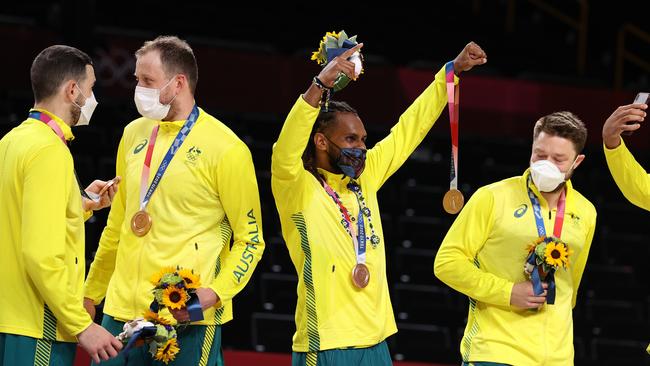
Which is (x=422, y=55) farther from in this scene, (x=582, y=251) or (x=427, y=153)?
(x=582, y=251)

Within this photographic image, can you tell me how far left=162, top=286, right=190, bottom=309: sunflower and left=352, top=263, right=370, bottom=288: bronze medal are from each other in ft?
2.63

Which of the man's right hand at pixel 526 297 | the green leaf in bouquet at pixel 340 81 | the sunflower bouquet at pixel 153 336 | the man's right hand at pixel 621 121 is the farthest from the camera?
the man's right hand at pixel 621 121

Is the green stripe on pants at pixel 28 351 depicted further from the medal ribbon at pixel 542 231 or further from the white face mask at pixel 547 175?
the white face mask at pixel 547 175

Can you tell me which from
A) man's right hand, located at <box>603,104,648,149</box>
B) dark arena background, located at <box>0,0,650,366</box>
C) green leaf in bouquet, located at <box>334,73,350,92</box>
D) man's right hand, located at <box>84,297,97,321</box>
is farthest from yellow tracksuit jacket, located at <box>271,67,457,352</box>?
dark arena background, located at <box>0,0,650,366</box>

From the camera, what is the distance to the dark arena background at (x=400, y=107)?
30.9ft

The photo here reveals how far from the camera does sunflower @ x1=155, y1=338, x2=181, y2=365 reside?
4.59 meters

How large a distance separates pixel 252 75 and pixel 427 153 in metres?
2.09

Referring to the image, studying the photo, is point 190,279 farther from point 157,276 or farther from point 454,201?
point 454,201

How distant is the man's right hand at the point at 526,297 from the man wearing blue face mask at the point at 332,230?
54cm

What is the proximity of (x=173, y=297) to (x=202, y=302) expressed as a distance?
0.44 ft

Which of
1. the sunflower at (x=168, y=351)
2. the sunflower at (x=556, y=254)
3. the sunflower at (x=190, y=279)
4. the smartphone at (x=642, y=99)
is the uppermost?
the smartphone at (x=642, y=99)

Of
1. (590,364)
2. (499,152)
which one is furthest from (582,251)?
(499,152)

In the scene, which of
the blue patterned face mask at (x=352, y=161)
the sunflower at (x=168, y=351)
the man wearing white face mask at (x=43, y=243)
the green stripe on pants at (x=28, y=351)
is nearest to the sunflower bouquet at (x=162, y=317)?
the sunflower at (x=168, y=351)

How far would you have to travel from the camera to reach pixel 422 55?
14.0 meters
